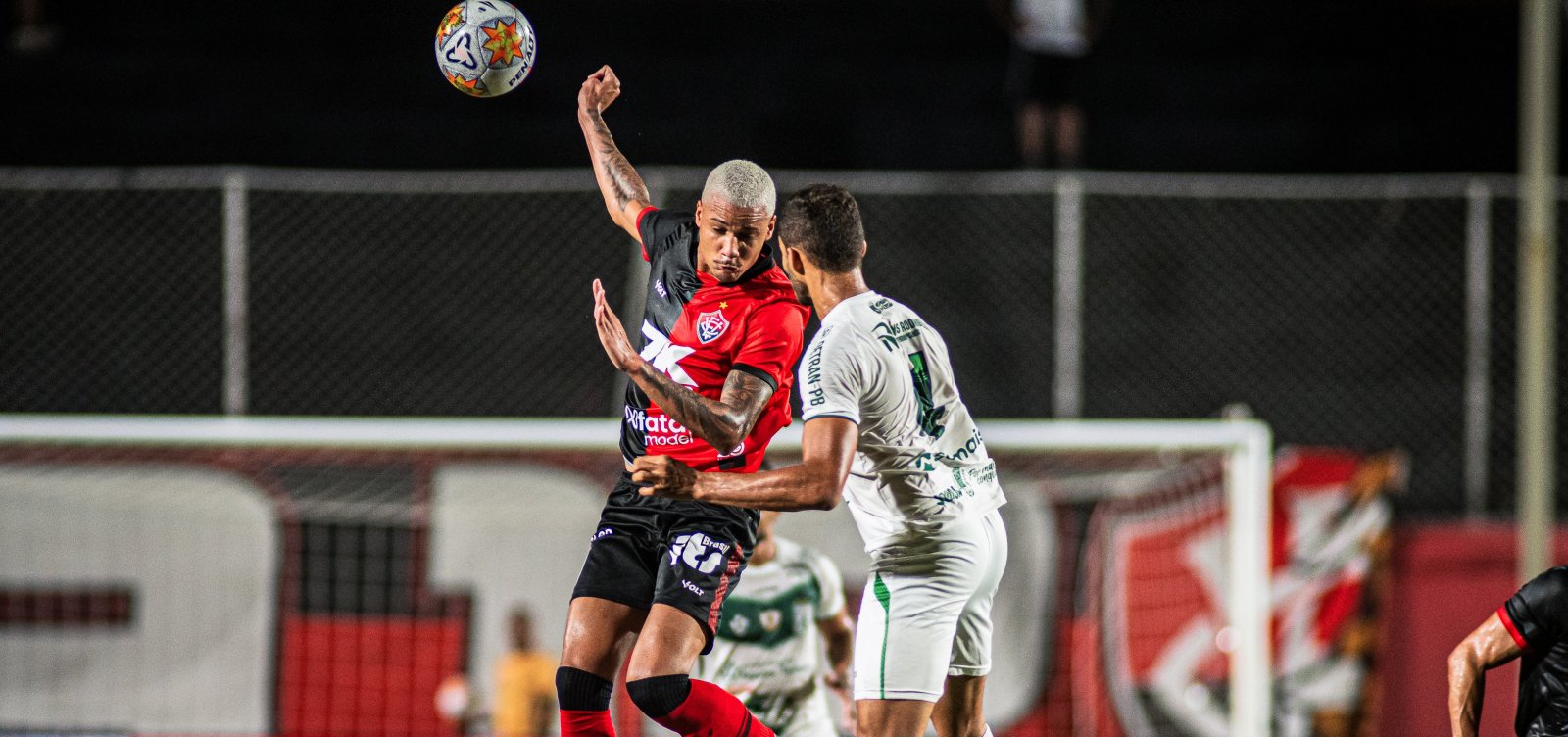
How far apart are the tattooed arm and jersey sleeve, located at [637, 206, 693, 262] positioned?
63 cm

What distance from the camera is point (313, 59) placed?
41.0ft

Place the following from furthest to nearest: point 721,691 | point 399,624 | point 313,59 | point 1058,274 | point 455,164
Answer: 1. point 313,59
2. point 455,164
3. point 399,624
4. point 1058,274
5. point 721,691

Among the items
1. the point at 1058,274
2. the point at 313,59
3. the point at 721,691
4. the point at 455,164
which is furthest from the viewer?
the point at 313,59

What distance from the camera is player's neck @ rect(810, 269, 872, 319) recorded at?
4977mm

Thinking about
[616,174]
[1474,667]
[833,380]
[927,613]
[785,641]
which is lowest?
[785,641]

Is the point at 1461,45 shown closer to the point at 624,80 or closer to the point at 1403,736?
the point at 1403,736

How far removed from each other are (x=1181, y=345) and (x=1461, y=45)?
4704 mm

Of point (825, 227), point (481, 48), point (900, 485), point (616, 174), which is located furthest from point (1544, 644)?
point (481, 48)

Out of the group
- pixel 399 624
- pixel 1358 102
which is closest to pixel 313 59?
pixel 399 624

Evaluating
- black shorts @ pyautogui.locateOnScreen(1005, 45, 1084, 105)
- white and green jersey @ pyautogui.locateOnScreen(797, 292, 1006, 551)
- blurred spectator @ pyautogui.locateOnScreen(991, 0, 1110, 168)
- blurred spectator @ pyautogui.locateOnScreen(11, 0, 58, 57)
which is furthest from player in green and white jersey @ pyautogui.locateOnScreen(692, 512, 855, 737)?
blurred spectator @ pyautogui.locateOnScreen(11, 0, 58, 57)

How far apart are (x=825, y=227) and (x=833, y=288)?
0.67 feet

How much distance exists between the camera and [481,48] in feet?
17.4

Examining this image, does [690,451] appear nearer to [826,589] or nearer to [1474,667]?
[826,589]

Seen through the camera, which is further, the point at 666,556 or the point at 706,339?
the point at 666,556
